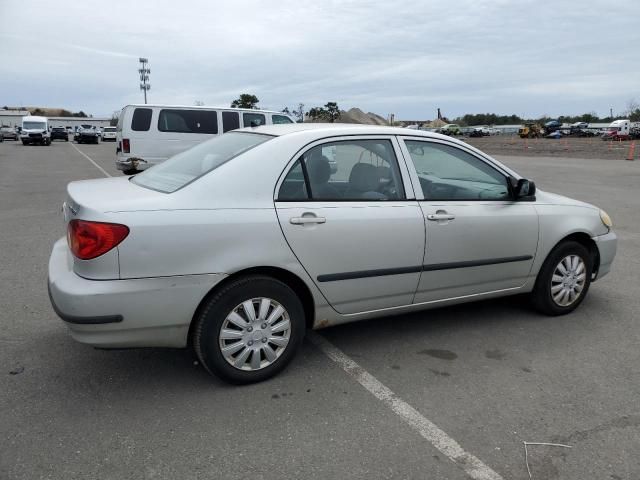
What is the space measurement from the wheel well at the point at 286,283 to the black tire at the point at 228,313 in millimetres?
26

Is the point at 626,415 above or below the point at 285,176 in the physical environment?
below

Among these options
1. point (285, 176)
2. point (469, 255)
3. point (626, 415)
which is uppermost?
point (285, 176)

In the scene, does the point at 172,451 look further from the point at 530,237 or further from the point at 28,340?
the point at 530,237

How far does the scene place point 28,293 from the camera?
481 centimetres

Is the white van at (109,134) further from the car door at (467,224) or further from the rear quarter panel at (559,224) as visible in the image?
the rear quarter panel at (559,224)

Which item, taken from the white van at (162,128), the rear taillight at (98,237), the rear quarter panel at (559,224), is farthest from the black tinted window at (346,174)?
the white van at (162,128)

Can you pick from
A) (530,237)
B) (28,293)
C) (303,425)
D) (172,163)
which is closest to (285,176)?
(172,163)

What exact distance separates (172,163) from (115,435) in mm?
1968

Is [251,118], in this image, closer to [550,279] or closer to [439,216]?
[550,279]

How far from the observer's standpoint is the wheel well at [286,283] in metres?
3.07

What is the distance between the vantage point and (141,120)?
1312cm

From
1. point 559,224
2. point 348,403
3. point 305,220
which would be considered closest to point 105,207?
point 305,220

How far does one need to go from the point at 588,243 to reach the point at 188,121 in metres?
10.9

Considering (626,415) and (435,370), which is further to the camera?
(435,370)
